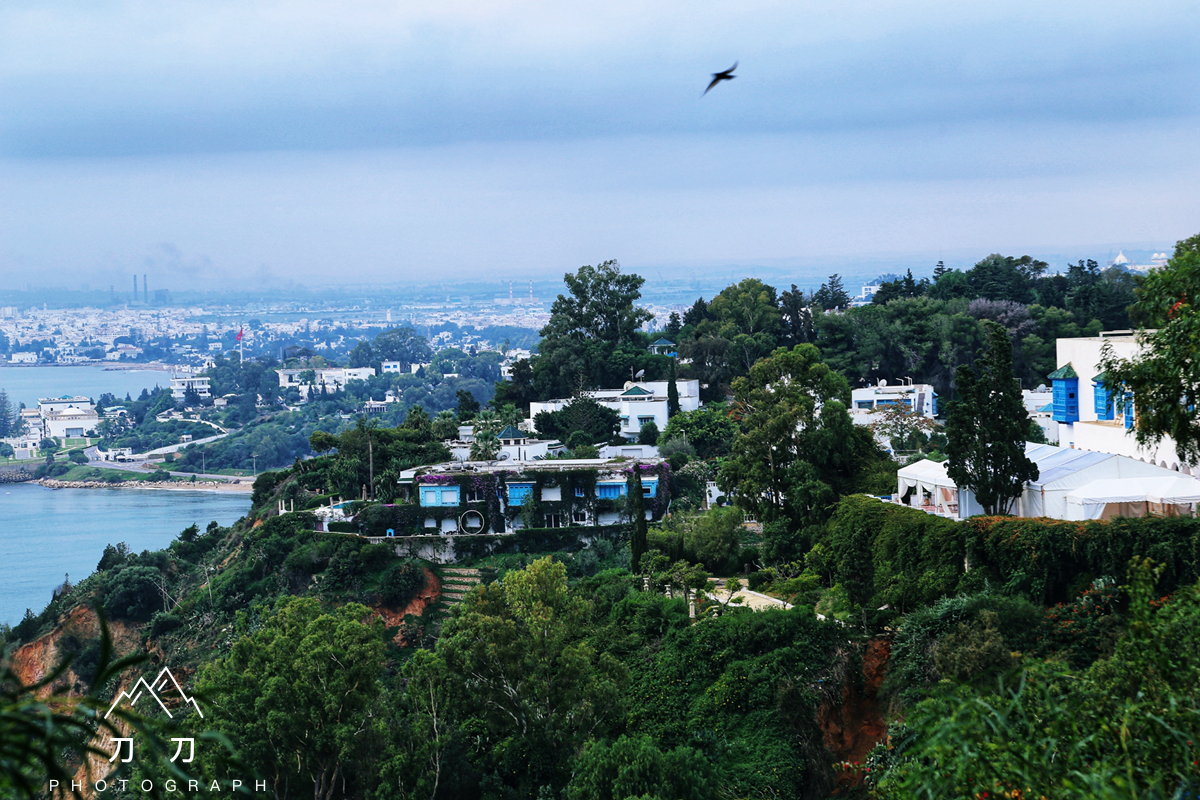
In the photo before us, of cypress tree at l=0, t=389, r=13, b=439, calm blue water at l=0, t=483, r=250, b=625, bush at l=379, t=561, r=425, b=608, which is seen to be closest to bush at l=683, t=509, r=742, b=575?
bush at l=379, t=561, r=425, b=608

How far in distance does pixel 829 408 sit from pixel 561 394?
15.2m

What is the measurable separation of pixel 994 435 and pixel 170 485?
194 ft

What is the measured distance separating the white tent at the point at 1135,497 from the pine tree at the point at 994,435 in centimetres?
84

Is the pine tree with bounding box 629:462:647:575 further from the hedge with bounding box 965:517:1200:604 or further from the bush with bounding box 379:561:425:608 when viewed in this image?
the hedge with bounding box 965:517:1200:604

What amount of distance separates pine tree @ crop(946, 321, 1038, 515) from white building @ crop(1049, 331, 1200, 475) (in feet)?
3.95

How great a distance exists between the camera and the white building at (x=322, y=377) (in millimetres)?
88125

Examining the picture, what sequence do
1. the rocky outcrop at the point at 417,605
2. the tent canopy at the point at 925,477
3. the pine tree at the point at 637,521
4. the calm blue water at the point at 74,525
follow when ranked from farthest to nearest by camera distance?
the calm blue water at the point at 74,525, the rocky outcrop at the point at 417,605, the pine tree at the point at 637,521, the tent canopy at the point at 925,477

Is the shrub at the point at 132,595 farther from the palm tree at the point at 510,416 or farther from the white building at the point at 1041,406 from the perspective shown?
the white building at the point at 1041,406

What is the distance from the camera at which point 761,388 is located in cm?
1719

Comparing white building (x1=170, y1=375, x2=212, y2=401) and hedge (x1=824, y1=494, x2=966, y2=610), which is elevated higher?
hedge (x1=824, y1=494, x2=966, y2=610)

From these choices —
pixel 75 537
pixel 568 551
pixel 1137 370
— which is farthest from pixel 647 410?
pixel 75 537

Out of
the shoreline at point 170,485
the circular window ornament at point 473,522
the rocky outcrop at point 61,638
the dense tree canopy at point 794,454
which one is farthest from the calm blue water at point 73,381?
the dense tree canopy at point 794,454

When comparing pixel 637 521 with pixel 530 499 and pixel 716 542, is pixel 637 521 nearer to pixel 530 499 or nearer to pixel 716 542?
pixel 716 542

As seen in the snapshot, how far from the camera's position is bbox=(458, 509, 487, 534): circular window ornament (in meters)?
21.9
